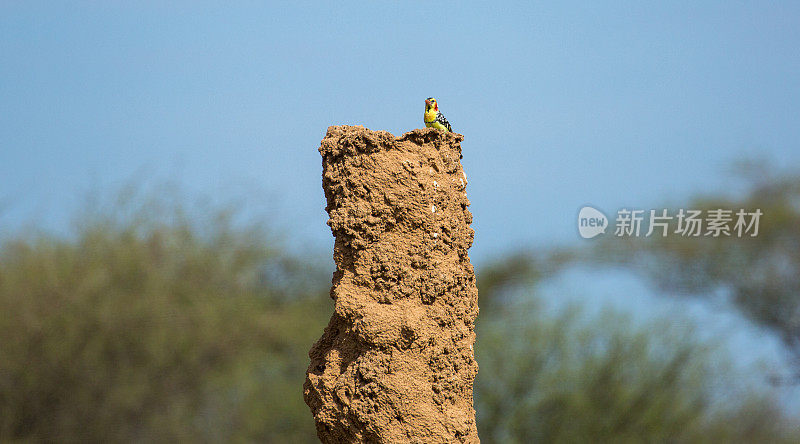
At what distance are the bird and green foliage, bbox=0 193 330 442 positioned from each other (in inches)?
327

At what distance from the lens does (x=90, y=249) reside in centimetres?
1187

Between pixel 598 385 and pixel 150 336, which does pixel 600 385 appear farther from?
pixel 150 336

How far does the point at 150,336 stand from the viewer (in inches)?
452

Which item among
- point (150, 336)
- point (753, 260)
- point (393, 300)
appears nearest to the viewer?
point (393, 300)

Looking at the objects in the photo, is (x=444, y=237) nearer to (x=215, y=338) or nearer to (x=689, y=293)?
(x=215, y=338)

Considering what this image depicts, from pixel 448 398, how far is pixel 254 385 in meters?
8.89

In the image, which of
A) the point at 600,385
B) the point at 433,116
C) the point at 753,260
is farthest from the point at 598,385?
the point at 433,116

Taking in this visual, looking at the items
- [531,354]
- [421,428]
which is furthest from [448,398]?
[531,354]

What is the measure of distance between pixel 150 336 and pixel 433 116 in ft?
27.7

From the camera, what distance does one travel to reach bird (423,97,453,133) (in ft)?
13.0

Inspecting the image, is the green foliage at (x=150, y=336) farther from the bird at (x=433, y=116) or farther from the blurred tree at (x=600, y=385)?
the bird at (x=433, y=116)

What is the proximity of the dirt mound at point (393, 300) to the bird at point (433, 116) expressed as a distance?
14cm

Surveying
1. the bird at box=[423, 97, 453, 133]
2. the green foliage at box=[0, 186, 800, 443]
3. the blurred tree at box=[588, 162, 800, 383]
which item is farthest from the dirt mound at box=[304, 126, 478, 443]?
the blurred tree at box=[588, 162, 800, 383]

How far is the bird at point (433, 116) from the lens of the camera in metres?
3.95
